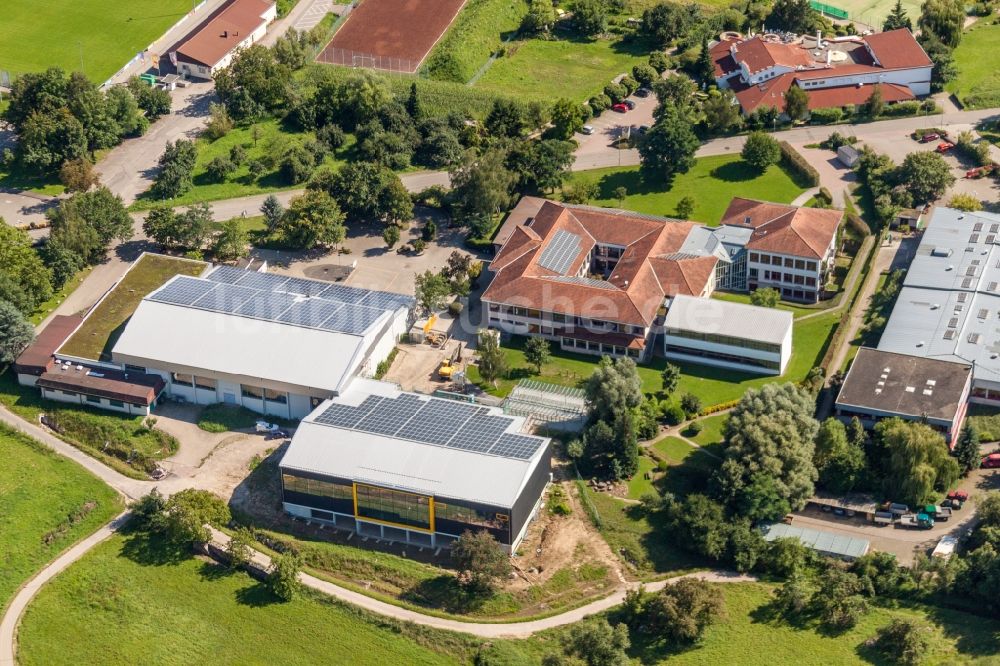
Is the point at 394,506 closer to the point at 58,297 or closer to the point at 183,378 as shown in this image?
the point at 183,378

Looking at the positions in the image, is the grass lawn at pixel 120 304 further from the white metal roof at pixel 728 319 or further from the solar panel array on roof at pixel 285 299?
the white metal roof at pixel 728 319

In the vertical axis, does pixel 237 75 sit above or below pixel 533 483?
above

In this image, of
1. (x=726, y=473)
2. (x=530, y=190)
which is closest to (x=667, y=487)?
(x=726, y=473)

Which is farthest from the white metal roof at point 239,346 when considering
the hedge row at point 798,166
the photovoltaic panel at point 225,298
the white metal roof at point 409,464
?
the hedge row at point 798,166

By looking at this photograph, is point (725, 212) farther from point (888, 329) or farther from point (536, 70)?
point (536, 70)

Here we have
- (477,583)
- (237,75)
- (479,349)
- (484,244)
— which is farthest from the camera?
(237,75)

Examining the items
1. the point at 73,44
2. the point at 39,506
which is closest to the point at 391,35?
the point at 73,44

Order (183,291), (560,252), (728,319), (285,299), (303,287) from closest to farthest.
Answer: (728,319) < (285,299) < (183,291) < (303,287) < (560,252)
